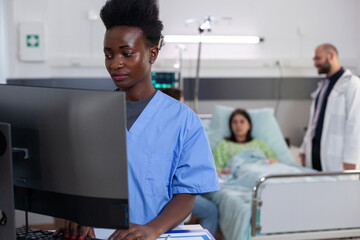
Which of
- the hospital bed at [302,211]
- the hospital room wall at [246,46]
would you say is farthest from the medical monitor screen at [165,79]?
the hospital bed at [302,211]

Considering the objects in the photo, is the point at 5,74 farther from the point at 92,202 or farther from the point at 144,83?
the point at 92,202

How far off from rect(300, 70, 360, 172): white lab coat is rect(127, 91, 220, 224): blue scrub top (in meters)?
2.32

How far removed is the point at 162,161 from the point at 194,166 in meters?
0.10

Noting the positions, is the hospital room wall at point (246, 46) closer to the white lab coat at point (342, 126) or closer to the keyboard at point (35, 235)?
the white lab coat at point (342, 126)

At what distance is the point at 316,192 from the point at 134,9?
184 centimetres

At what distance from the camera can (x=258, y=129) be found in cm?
424

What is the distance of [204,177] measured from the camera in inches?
52.0

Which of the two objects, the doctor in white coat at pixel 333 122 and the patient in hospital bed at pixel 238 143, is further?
the patient in hospital bed at pixel 238 143

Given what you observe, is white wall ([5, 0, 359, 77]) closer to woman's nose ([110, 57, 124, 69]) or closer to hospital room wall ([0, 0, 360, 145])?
hospital room wall ([0, 0, 360, 145])

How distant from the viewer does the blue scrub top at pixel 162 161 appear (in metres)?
1.29

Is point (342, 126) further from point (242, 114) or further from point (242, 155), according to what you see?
point (242, 114)

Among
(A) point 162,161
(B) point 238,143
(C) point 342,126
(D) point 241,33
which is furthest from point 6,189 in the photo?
(D) point 241,33

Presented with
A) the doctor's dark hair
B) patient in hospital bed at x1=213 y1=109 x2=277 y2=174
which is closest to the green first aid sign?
patient in hospital bed at x1=213 y1=109 x2=277 y2=174

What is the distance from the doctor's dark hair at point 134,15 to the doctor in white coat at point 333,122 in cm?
242
